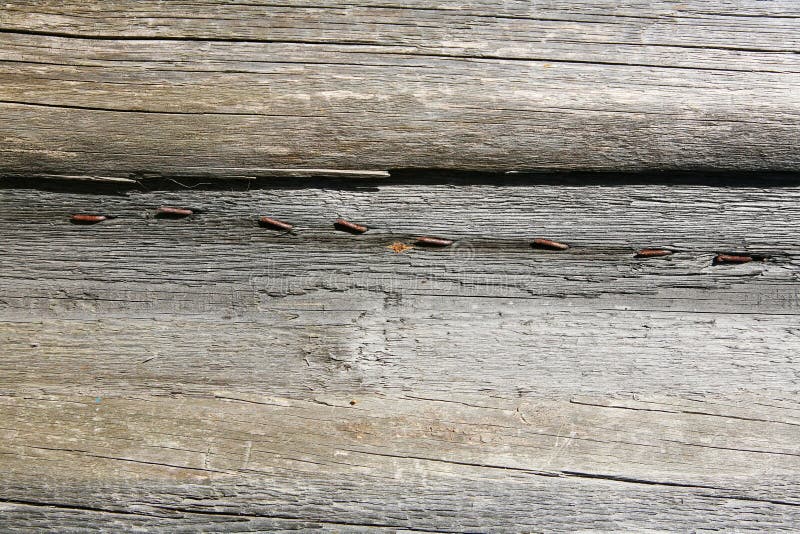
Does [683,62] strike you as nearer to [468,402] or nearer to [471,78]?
[471,78]

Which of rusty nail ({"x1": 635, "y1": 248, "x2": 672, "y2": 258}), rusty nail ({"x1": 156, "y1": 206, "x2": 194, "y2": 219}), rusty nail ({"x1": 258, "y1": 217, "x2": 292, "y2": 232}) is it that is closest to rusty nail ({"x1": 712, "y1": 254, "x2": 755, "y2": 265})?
rusty nail ({"x1": 635, "y1": 248, "x2": 672, "y2": 258})

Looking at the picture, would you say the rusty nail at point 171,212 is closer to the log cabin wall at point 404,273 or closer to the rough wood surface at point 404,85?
the log cabin wall at point 404,273

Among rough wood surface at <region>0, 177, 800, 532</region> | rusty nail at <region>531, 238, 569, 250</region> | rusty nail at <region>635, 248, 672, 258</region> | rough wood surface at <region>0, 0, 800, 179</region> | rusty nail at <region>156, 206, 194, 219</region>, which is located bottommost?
rough wood surface at <region>0, 177, 800, 532</region>

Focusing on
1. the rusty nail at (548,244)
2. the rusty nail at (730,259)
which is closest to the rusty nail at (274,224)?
the rusty nail at (548,244)

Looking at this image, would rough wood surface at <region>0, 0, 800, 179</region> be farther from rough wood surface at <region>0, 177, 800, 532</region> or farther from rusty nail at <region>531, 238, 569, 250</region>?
rusty nail at <region>531, 238, 569, 250</region>

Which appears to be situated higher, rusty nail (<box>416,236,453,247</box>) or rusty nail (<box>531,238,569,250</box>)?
rusty nail (<box>531,238,569,250</box>)

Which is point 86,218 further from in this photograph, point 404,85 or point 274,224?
point 404,85
